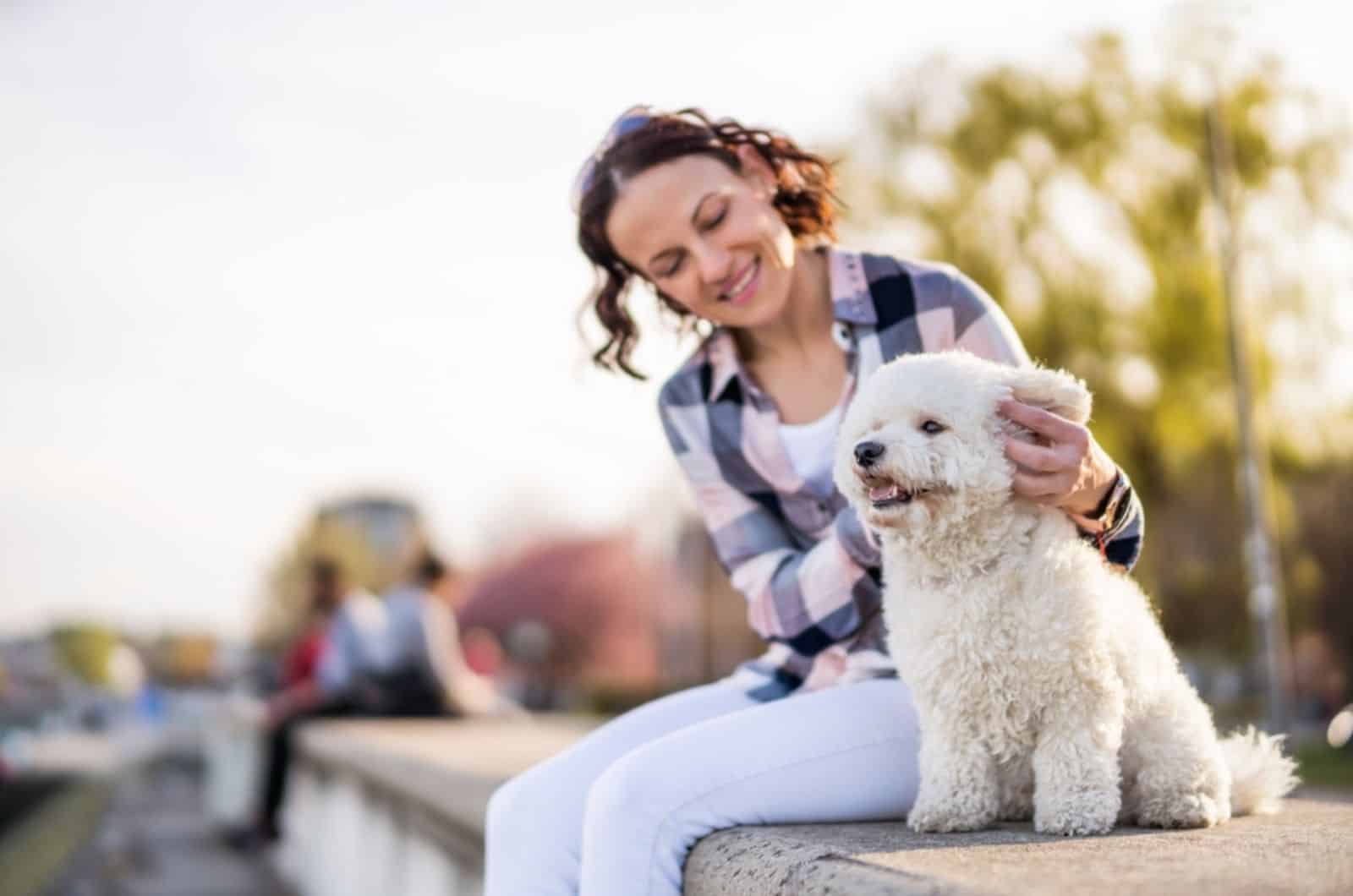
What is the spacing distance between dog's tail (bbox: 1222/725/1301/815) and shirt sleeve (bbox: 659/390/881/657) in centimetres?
71

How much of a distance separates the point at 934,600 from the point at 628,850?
64cm

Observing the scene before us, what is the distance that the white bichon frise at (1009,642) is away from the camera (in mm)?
2168

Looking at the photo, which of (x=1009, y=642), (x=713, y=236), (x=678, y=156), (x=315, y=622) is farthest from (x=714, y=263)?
(x=315, y=622)

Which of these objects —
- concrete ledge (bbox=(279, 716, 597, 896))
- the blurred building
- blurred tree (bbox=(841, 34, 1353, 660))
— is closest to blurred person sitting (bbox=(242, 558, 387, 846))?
concrete ledge (bbox=(279, 716, 597, 896))

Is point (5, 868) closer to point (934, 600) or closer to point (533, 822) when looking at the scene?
point (533, 822)

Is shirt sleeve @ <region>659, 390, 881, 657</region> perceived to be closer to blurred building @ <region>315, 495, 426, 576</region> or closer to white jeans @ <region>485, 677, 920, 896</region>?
white jeans @ <region>485, 677, 920, 896</region>

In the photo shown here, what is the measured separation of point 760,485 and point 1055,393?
0.85 meters

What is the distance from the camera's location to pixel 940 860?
1821 mm

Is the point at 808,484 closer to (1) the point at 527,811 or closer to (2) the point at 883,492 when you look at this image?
(2) the point at 883,492

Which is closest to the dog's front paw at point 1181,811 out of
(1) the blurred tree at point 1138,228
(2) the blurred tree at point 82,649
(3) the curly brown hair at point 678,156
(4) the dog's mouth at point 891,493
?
(4) the dog's mouth at point 891,493

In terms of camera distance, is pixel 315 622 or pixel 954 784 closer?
pixel 954 784

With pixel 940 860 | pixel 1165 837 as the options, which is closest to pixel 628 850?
pixel 940 860

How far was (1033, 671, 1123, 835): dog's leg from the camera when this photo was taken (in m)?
2.14

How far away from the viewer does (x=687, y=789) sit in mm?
2297
